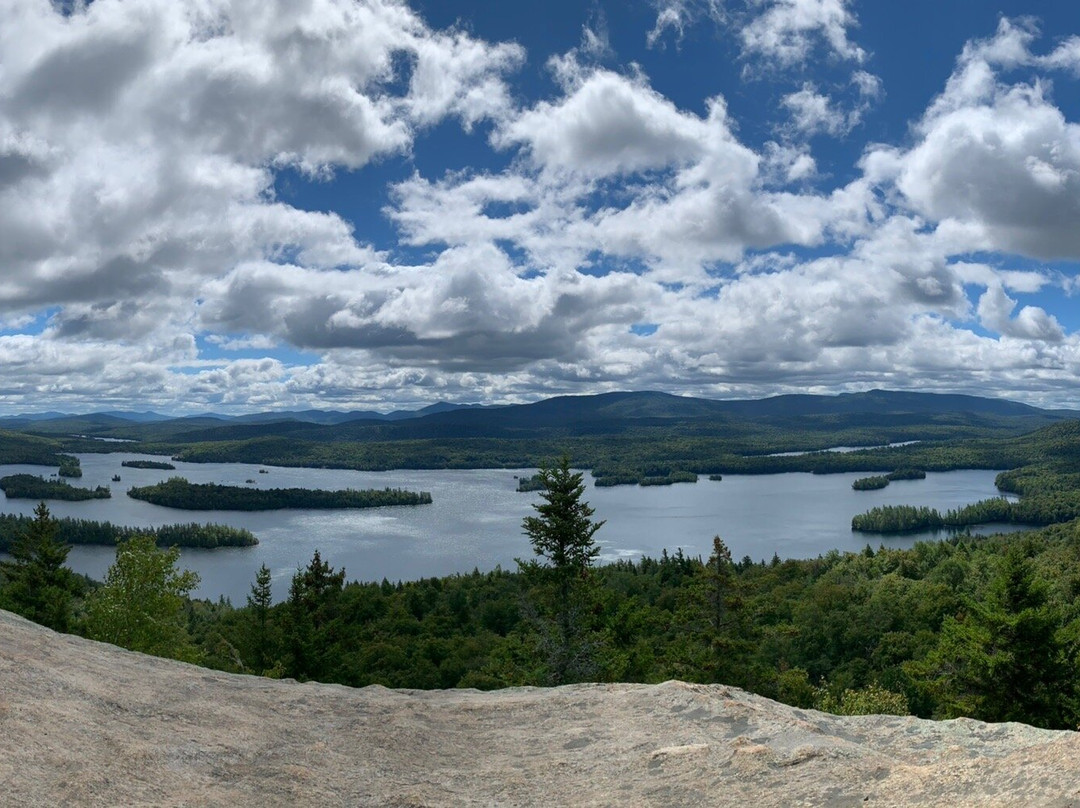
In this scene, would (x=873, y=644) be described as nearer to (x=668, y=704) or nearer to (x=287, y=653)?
(x=287, y=653)

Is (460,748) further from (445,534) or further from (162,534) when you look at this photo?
(162,534)

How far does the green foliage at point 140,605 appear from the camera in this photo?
29.9 meters

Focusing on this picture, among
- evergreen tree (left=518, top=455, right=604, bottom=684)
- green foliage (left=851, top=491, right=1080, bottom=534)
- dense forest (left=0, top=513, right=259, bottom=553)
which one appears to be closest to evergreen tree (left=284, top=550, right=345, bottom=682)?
evergreen tree (left=518, top=455, right=604, bottom=684)

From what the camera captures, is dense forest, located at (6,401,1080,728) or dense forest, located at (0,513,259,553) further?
dense forest, located at (0,513,259,553)

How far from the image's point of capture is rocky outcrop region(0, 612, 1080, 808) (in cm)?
584

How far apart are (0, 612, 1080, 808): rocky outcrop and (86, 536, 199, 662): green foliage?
23389mm

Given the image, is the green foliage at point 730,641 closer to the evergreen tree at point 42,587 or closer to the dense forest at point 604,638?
the dense forest at point 604,638

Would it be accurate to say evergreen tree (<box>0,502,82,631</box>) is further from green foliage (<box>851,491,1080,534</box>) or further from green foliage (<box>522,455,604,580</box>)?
green foliage (<box>851,491,1080,534</box>)

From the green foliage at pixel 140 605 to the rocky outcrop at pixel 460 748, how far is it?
23.4 m

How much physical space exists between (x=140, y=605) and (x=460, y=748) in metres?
28.6

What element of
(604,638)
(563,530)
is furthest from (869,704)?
(563,530)

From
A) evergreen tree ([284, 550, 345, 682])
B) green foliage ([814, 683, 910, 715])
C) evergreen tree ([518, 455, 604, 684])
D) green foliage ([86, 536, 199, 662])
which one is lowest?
green foliage ([814, 683, 910, 715])

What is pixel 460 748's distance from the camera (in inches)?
311

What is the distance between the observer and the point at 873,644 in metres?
66.5
